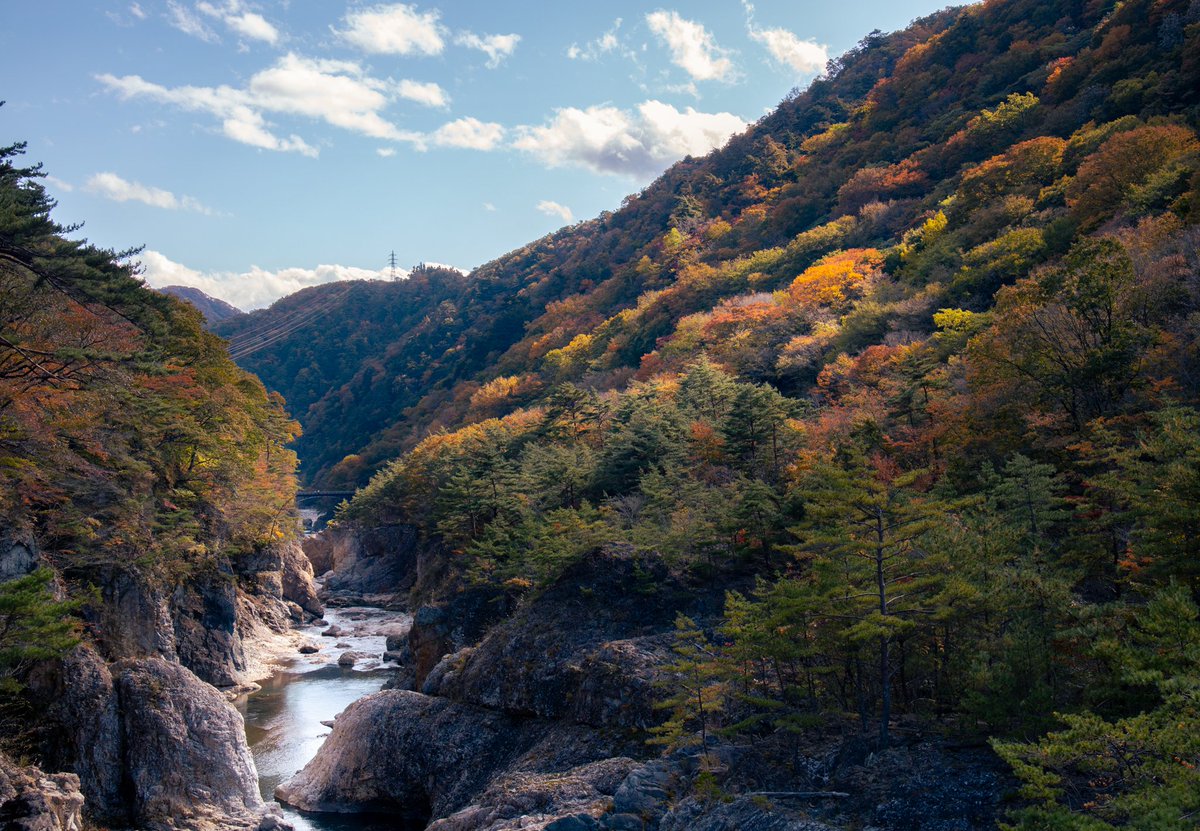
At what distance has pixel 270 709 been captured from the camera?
121 feet

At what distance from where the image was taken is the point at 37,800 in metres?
18.7

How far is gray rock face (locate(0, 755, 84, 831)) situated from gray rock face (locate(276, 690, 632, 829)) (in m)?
7.55

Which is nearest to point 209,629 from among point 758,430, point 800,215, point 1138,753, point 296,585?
point 296,585

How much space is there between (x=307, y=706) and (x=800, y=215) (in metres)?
78.3

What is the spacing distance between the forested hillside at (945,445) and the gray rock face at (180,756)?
37.7ft

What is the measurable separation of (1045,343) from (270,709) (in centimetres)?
3739

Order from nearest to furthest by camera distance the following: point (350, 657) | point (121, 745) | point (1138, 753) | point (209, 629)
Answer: point (1138, 753) < point (121, 745) < point (209, 629) < point (350, 657)

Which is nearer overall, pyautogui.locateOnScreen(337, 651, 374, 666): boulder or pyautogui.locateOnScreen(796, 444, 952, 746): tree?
pyautogui.locateOnScreen(796, 444, 952, 746): tree

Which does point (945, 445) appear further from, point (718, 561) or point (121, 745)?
point (121, 745)

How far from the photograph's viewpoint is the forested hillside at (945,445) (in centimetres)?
1341

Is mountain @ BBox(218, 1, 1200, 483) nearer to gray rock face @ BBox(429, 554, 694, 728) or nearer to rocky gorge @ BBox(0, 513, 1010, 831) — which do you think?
gray rock face @ BBox(429, 554, 694, 728)

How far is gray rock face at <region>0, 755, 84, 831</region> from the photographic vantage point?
18062mm

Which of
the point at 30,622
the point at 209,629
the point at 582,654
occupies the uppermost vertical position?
the point at 30,622

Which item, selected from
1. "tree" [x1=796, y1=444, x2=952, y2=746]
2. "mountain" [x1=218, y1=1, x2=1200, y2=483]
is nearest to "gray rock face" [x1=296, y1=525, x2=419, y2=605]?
"mountain" [x1=218, y1=1, x2=1200, y2=483]
